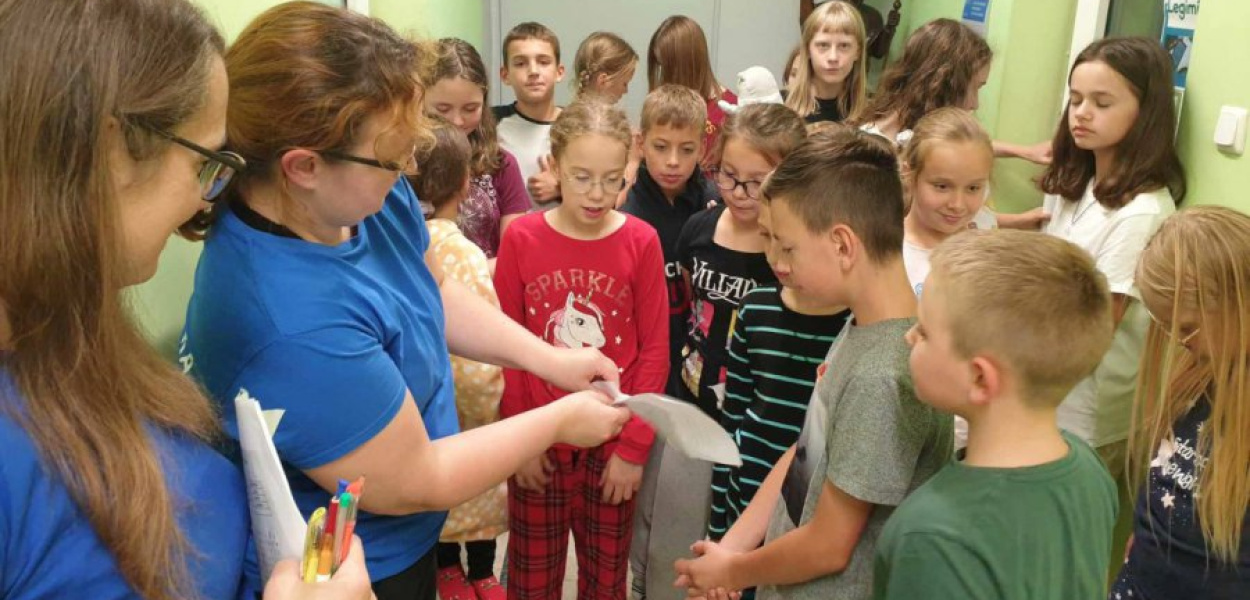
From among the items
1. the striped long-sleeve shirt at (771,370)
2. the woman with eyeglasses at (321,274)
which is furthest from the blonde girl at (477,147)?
the woman with eyeglasses at (321,274)

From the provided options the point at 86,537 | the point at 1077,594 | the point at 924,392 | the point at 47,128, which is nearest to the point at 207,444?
the point at 86,537

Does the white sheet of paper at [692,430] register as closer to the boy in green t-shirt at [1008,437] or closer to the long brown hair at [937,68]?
the boy in green t-shirt at [1008,437]

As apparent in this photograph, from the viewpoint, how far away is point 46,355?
0.77 metres

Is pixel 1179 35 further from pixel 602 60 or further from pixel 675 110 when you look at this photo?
pixel 602 60

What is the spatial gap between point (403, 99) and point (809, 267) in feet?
2.23

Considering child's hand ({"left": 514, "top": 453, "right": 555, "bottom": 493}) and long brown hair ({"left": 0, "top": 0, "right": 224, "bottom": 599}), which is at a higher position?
long brown hair ({"left": 0, "top": 0, "right": 224, "bottom": 599})

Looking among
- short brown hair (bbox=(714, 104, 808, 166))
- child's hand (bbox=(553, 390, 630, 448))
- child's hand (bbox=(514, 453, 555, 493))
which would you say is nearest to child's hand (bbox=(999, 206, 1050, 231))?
short brown hair (bbox=(714, 104, 808, 166))

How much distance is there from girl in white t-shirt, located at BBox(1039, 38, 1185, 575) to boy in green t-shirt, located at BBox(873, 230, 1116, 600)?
1237mm

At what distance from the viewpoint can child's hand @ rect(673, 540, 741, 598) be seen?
1.57m

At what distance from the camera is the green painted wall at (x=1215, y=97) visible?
2.10 metres

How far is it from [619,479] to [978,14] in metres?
2.93

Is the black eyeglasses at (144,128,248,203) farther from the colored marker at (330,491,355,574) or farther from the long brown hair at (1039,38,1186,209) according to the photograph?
the long brown hair at (1039,38,1186,209)

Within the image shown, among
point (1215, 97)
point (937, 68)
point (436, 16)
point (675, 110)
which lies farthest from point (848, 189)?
point (436, 16)

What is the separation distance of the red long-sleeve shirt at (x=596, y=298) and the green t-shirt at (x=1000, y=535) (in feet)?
3.67
